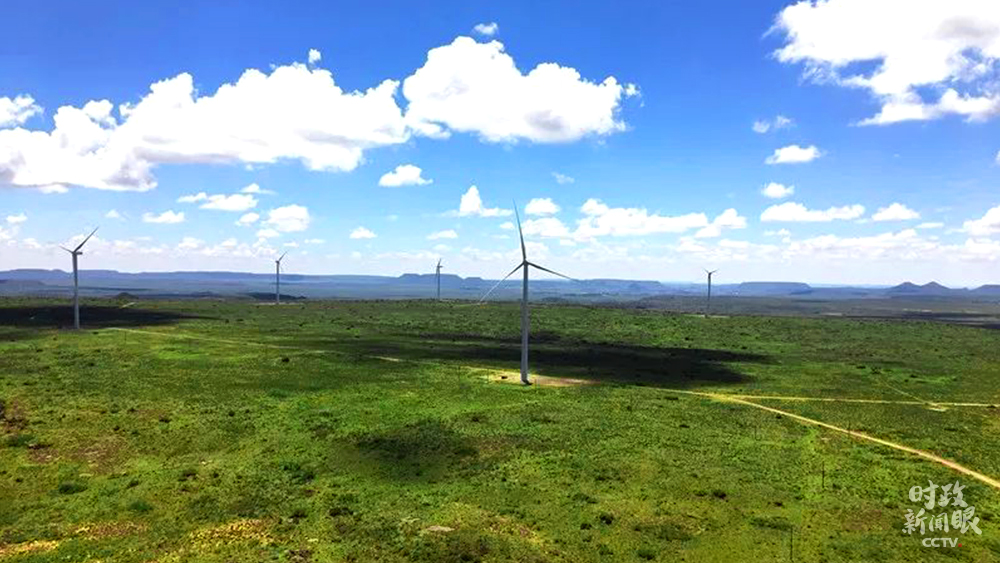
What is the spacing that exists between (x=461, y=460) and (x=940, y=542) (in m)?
36.0

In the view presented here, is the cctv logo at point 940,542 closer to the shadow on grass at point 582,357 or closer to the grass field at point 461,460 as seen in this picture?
the grass field at point 461,460

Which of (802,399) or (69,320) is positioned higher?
(69,320)

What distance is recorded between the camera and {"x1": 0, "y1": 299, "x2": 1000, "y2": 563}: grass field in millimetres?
41688

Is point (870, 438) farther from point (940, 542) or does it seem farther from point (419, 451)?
point (419, 451)

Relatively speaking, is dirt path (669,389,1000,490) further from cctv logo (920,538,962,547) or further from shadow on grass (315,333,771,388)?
cctv logo (920,538,962,547)

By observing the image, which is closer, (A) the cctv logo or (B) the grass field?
(B) the grass field

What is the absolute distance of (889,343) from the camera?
593 feet

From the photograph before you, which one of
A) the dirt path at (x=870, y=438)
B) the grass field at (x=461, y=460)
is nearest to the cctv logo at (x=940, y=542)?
the grass field at (x=461, y=460)

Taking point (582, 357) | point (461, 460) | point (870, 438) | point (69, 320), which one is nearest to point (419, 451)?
point (461, 460)

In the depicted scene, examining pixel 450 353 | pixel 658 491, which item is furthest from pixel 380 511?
pixel 450 353

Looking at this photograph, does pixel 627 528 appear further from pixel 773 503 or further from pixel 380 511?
pixel 380 511

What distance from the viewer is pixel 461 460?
58375 millimetres

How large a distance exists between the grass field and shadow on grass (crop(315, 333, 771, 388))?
1937 millimetres

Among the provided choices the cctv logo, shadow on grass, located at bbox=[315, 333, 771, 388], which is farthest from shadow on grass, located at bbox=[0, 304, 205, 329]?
the cctv logo
